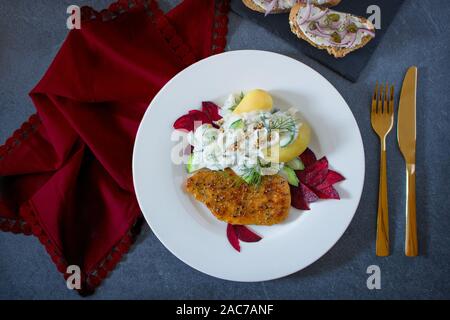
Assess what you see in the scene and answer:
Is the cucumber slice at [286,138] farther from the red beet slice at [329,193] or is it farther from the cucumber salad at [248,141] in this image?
the red beet slice at [329,193]

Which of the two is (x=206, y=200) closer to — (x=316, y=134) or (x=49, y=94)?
(x=316, y=134)

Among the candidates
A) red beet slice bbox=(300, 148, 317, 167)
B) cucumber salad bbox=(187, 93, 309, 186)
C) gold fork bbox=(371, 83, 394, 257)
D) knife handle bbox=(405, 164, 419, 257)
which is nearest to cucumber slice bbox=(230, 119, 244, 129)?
cucumber salad bbox=(187, 93, 309, 186)

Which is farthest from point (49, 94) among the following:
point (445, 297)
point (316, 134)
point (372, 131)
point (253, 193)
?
point (445, 297)

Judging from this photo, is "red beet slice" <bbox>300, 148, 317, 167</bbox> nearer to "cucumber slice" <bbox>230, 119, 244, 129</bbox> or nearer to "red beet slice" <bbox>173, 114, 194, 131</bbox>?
"cucumber slice" <bbox>230, 119, 244, 129</bbox>

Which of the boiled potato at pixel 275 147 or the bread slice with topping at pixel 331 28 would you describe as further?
the bread slice with topping at pixel 331 28

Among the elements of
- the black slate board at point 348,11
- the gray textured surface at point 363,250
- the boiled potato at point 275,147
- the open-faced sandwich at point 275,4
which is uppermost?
the open-faced sandwich at point 275,4

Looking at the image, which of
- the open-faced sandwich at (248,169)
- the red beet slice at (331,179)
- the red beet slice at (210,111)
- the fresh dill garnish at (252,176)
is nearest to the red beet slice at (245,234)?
the open-faced sandwich at (248,169)
